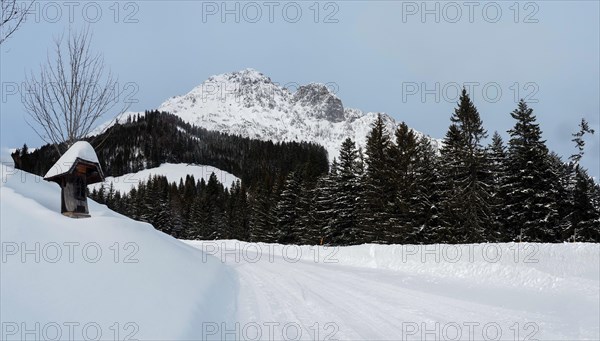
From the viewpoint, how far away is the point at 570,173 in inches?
1378

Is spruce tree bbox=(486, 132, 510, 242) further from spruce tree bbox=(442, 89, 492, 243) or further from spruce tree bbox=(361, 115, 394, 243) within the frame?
spruce tree bbox=(361, 115, 394, 243)

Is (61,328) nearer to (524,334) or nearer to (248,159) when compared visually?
(524,334)

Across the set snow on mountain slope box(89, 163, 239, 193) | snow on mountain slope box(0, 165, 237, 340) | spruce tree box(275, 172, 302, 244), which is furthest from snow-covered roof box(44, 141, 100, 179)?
snow on mountain slope box(89, 163, 239, 193)

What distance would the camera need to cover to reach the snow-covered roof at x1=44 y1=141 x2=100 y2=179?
8258 mm

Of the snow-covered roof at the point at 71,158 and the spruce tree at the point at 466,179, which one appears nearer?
the snow-covered roof at the point at 71,158

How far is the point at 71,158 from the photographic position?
8.41 meters

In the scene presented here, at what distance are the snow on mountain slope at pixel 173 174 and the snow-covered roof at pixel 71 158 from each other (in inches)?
4664

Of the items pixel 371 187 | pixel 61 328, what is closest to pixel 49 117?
pixel 61 328

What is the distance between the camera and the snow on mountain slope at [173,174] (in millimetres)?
129750

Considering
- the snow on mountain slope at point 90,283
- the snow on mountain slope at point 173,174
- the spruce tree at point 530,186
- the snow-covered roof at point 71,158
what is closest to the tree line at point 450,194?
the spruce tree at point 530,186

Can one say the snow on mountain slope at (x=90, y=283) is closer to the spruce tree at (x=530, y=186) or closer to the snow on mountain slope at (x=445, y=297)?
the snow on mountain slope at (x=445, y=297)

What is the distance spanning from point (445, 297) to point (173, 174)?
455 feet

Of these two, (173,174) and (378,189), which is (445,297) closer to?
(378,189)

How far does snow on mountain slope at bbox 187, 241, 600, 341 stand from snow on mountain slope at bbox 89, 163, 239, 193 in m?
118
